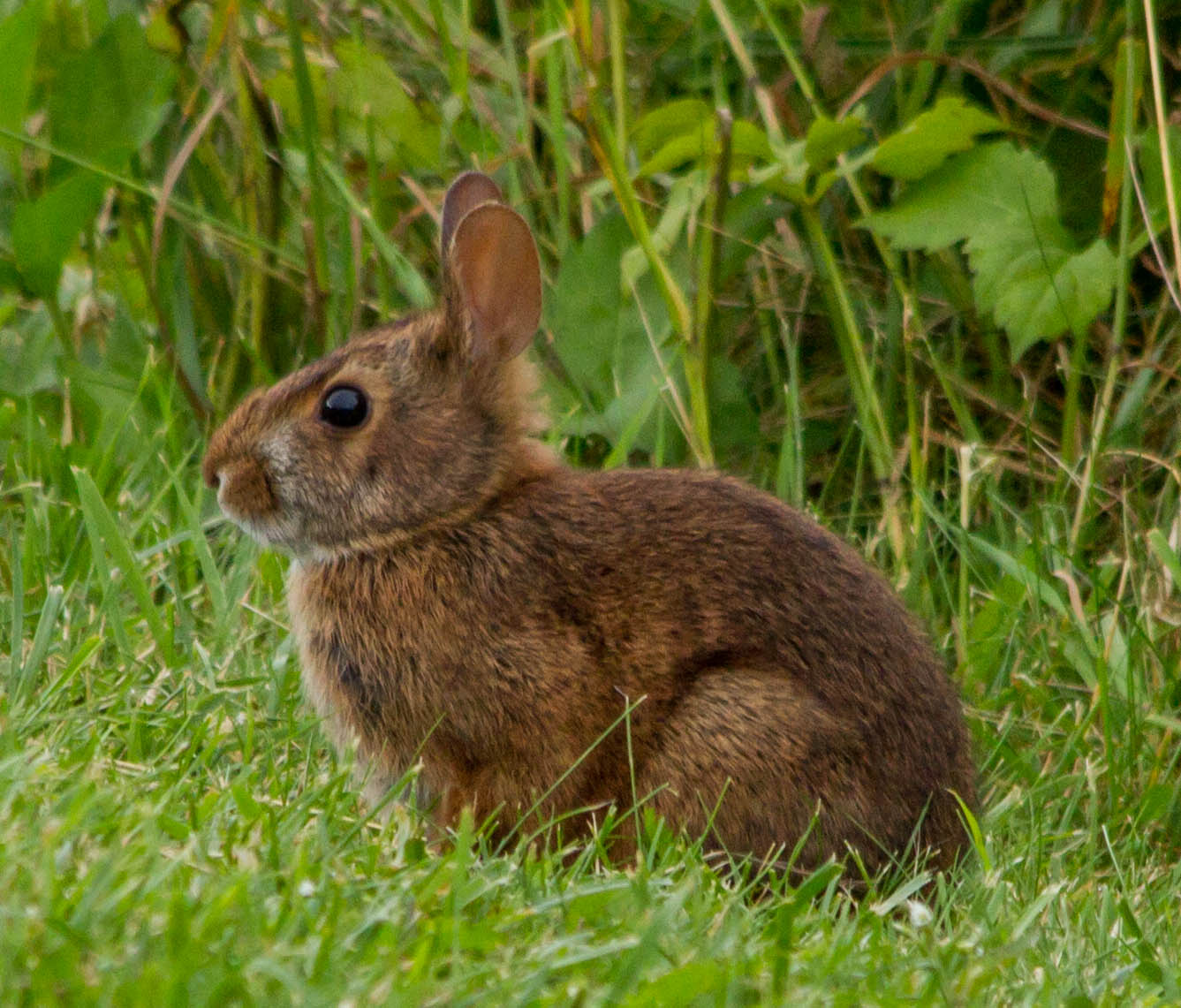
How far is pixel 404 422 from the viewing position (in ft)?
12.7

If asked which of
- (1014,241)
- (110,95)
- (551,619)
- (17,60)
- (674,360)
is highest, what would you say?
(17,60)

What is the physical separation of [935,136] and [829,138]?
291 millimetres

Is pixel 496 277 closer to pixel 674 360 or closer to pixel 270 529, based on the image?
pixel 270 529

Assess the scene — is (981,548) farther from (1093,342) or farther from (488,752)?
(488,752)

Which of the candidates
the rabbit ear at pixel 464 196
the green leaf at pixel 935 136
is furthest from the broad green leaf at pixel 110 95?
the green leaf at pixel 935 136

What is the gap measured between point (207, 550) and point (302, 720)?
62cm

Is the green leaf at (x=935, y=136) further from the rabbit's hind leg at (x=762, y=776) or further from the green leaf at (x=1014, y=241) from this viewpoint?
the rabbit's hind leg at (x=762, y=776)

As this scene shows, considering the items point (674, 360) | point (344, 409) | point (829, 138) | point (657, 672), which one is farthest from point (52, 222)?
point (657, 672)

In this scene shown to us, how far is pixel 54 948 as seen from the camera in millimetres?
2197

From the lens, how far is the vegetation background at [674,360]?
10.4 ft

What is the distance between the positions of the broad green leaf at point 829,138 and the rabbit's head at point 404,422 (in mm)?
1071

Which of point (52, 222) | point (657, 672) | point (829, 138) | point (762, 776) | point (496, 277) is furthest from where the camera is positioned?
point (52, 222)

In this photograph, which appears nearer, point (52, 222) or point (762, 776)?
point (762, 776)

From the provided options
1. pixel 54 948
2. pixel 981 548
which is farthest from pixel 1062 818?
pixel 54 948
